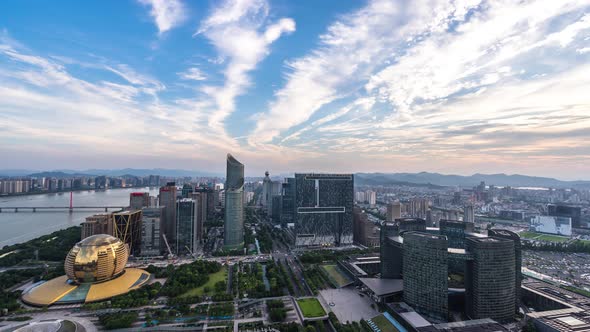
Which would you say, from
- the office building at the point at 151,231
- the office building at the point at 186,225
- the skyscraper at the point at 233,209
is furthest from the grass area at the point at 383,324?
the office building at the point at 151,231

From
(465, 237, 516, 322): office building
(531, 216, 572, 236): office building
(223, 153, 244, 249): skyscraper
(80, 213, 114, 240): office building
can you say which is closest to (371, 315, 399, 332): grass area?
(465, 237, 516, 322): office building

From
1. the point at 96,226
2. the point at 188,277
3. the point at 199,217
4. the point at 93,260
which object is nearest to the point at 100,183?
the point at 199,217

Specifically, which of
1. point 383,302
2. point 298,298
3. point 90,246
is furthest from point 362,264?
point 90,246

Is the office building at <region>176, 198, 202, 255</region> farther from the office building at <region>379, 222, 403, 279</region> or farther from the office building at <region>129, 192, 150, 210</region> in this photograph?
the office building at <region>379, 222, 403, 279</region>

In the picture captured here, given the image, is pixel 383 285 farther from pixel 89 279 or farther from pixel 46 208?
pixel 46 208

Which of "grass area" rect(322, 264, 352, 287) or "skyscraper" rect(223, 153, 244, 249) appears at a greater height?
"skyscraper" rect(223, 153, 244, 249)

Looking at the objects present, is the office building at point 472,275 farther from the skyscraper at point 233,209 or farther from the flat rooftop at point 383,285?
the skyscraper at point 233,209

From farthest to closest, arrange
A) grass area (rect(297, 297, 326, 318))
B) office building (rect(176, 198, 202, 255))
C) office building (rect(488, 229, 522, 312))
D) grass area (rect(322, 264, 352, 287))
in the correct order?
1. office building (rect(176, 198, 202, 255))
2. grass area (rect(322, 264, 352, 287))
3. office building (rect(488, 229, 522, 312))
4. grass area (rect(297, 297, 326, 318))
